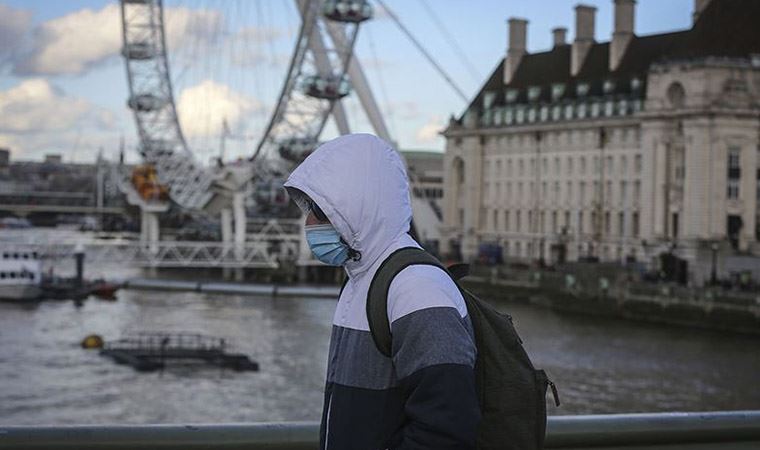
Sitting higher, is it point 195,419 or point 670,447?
point 670,447

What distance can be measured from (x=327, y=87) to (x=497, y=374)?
40104 mm

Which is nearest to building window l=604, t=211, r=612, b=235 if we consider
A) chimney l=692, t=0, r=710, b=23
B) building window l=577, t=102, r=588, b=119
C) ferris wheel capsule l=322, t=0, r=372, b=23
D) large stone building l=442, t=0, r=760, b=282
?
large stone building l=442, t=0, r=760, b=282

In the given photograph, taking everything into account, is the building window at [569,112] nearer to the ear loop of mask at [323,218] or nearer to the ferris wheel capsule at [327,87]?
the ferris wheel capsule at [327,87]

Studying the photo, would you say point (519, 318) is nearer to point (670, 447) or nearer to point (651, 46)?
point (651, 46)

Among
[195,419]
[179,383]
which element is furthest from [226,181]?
[195,419]

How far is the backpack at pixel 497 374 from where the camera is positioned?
188cm

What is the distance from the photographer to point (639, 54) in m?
44.0

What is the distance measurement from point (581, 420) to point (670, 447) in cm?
21

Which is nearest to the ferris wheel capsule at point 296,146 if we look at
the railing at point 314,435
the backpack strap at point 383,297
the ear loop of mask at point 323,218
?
the railing at point 314,435

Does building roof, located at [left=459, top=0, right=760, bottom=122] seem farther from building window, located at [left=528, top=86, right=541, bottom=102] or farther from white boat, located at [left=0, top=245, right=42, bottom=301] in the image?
white boat, located at [left=0, top=245, right=42, bottom=301]

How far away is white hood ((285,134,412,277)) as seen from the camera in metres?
1.98

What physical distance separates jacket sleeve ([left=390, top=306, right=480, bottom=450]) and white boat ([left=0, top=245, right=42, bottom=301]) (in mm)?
35484

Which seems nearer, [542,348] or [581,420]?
[581,420]

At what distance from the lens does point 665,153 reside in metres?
39.8
